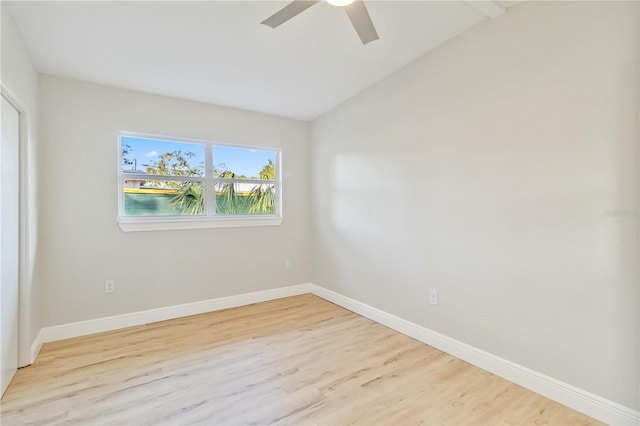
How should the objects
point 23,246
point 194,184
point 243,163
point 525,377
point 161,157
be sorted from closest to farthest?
point 525,377
point 23,246
point 161,157
point 194,184
point 243,163

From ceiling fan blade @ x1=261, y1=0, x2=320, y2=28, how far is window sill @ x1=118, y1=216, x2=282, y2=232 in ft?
7.71

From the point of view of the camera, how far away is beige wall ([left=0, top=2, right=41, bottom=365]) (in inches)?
77.1

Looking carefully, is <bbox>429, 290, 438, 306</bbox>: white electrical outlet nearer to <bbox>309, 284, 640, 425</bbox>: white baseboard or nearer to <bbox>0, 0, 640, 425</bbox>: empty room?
<bbox>0, 0, 640, 425</bbox>: empty room

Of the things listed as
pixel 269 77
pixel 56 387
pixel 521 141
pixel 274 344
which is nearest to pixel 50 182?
pixel 56 387

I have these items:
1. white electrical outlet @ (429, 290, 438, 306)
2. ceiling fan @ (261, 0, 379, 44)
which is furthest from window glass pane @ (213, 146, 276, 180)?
white electrical outlet @ (429, 290, 438, 306)

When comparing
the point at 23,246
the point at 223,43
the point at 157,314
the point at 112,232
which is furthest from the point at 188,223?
the point at 223,43

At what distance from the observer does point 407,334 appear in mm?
2770

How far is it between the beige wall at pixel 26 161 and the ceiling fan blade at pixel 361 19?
2.14 meters

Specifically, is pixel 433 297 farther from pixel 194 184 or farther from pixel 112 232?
pixel 112 232

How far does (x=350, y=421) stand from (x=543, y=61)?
2.49 meters

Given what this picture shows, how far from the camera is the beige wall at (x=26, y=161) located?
1958 millimetres

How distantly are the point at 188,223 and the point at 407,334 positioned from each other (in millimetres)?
2586

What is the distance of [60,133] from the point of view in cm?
274

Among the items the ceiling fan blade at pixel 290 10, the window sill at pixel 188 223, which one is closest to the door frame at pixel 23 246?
the window sill at pixel 188 223
